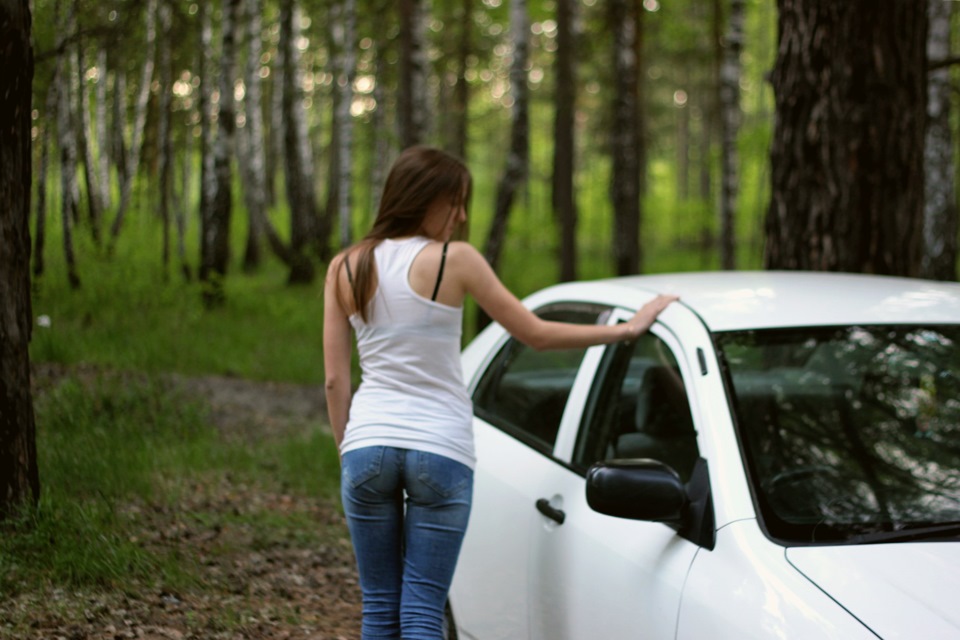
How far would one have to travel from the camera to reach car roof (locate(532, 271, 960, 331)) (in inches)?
132

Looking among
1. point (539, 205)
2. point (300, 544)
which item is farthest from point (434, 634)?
point (539, 205)

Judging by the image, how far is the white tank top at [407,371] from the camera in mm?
3082

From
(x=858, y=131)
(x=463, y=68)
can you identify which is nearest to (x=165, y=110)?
(x=463, y=68)

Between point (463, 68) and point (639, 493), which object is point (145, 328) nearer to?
point (639, 493)

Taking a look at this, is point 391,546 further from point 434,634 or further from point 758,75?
point 758,75

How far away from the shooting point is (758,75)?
46781 mm

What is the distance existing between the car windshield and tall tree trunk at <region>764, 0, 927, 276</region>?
111 inches

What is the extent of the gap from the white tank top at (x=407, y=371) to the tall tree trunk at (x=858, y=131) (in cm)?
398

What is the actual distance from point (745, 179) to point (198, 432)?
104 feet

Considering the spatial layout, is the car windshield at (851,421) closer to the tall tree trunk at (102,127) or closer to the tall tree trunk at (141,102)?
the tall tree trunk at (141,102)

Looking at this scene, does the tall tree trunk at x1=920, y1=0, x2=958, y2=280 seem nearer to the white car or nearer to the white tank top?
the white car

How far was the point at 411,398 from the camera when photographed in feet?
10.2

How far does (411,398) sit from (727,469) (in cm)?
93

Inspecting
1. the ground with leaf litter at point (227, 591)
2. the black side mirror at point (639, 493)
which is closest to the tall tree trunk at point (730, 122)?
the ground with leaf litter at point (227, 591)
